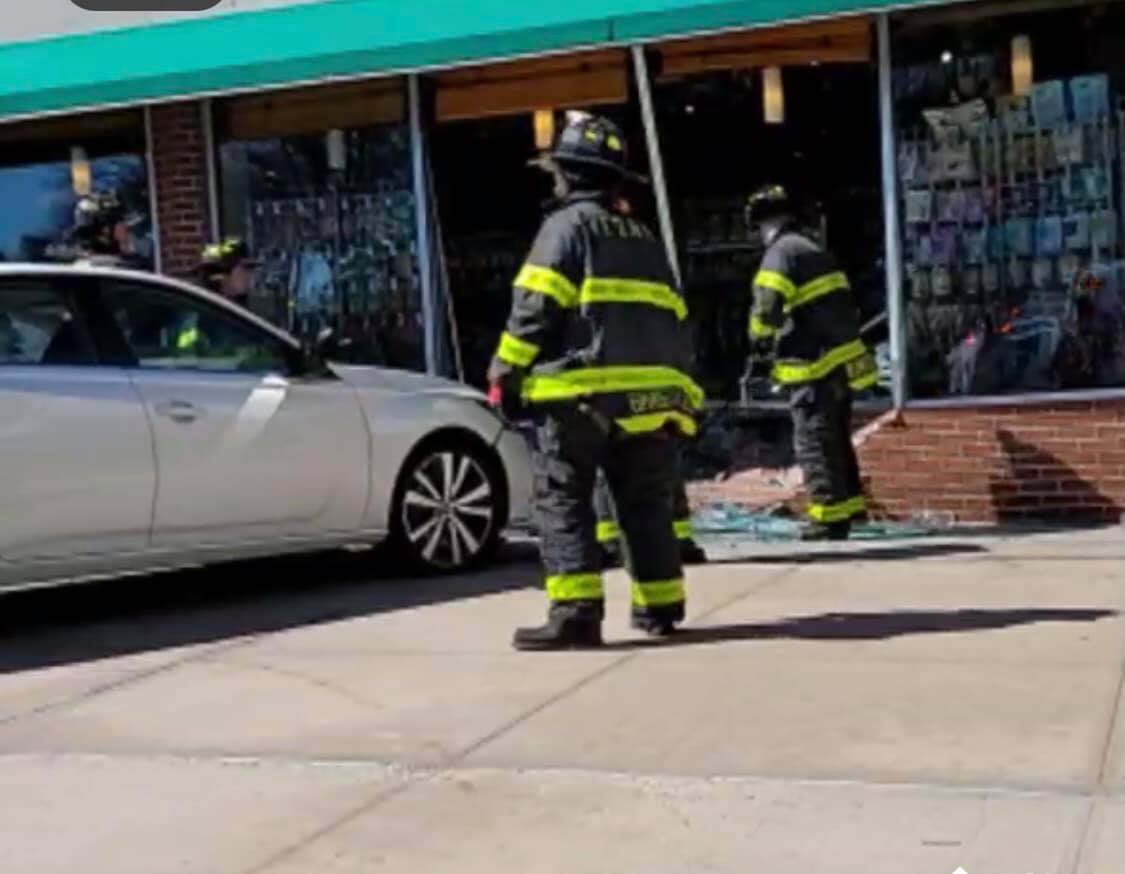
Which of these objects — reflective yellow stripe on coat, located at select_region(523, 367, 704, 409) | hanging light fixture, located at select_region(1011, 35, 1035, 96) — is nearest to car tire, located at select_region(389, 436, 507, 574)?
reflective yellow stripe on coat, located at select_region(523, 367, 704, 409)

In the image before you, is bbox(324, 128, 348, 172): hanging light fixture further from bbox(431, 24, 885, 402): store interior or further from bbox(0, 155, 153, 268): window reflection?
bbox(0, 155, 153, 268): window reflection

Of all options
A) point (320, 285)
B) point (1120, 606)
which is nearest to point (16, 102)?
point (320, 285)

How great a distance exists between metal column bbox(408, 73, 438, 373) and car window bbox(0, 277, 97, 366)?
3.67m

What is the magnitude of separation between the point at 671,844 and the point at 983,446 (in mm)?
5517

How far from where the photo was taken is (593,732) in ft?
19.4

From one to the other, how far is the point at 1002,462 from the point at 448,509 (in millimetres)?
2940

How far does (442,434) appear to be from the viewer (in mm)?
9148

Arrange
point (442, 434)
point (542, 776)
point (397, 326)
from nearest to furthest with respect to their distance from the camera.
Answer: point (542, 776) → point (442, 434) → point (397, 326)

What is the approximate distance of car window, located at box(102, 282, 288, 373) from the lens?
8211 mm

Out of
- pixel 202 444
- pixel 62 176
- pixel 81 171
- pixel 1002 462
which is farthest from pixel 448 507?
pixel 62 176

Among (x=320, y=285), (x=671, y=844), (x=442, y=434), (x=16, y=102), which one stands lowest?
(x=671, y=844)

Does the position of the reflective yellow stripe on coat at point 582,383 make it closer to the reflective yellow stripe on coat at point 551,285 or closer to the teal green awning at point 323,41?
the reflective yellow stripe on coat at point 551,285

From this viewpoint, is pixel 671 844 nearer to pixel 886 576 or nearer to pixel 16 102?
pixel 886 576

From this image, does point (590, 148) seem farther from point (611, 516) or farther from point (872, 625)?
point (872, 625)
